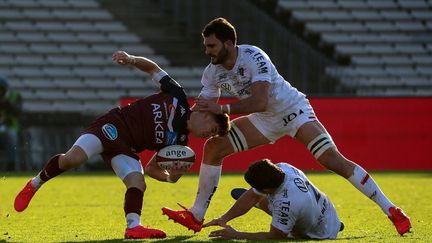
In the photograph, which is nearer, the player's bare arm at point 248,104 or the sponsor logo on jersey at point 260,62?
the player's bare arm at point 248,104

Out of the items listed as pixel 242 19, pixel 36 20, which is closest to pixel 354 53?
pixel 242 19

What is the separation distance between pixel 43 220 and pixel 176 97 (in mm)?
2248

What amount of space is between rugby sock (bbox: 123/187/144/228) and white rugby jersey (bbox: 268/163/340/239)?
3.34 feet

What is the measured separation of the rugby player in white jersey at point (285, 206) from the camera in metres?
7.55

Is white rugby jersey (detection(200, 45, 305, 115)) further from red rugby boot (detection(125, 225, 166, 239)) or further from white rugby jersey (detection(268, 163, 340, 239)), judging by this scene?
red rugby boot (detection(125, 225, 166, 239))

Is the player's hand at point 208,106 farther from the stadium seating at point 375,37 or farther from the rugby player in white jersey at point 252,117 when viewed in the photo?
the stadium seating at point 375,37

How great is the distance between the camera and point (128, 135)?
27.4 feet

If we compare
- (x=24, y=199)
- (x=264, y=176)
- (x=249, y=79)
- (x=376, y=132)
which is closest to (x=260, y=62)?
(x=249, y=79)

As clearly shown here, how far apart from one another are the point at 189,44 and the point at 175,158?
1586 centimetres

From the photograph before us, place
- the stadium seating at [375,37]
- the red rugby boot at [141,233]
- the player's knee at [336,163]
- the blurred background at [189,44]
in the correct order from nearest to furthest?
the red rugby boot at [141,233] < the player's knee at [336,163] < the blurred background at [189,44] < the stadium seating at [375,37]

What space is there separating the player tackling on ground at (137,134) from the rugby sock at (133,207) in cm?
6

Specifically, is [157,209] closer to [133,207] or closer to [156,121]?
[156,121]

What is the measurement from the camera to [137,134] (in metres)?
8.35

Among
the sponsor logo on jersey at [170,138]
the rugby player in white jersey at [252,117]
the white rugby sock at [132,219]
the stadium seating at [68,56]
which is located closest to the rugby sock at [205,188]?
the rugby player in white jersey at [252,117]
